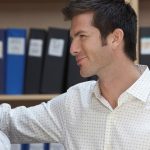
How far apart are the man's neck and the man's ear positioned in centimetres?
7

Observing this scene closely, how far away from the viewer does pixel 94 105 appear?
148cm

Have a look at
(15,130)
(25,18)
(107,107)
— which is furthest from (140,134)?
(25,18)

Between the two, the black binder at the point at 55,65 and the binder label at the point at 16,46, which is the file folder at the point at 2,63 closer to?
the binder label at the point at 16,46

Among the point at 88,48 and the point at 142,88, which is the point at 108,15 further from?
the point at 142,88

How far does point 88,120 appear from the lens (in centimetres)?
146

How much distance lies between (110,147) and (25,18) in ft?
3.76

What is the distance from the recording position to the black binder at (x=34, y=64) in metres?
2.05

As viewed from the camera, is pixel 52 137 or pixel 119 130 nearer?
pixel 119 130

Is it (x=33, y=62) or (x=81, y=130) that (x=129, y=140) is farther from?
(x=33, y=62)

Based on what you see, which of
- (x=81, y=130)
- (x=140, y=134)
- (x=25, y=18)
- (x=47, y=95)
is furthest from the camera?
(x=25, y=18)

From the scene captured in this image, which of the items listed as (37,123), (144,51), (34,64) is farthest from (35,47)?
(37,123)

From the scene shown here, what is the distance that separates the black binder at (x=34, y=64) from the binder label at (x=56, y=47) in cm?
4

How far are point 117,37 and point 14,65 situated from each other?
0.72m

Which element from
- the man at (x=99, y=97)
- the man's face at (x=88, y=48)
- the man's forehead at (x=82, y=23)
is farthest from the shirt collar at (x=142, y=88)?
the man's forehead at (x=82, y=23)
